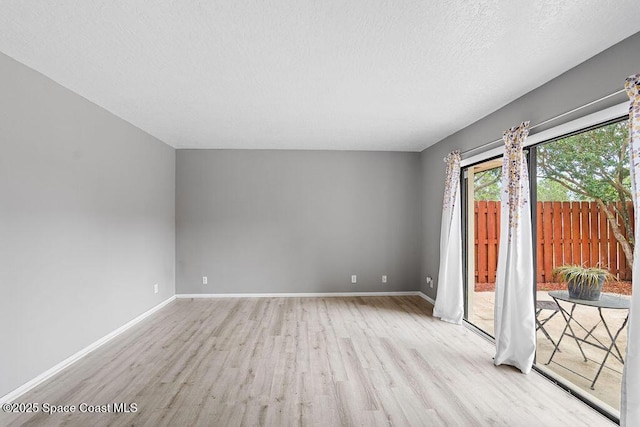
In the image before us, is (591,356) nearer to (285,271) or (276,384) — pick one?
(276,384)

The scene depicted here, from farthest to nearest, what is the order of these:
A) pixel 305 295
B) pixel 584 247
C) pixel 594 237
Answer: pixel 305 295 < pixel 584 247 < pixel 594 237

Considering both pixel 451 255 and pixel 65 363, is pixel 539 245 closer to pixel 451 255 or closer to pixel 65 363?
pixel 451 255

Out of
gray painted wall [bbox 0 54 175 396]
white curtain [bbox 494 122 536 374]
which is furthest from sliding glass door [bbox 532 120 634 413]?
gray painted wall [bbox 0 54 175 396]

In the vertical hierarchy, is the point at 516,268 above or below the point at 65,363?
above

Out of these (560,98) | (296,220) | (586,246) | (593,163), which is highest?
(560,98)

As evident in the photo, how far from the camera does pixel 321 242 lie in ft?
18.3

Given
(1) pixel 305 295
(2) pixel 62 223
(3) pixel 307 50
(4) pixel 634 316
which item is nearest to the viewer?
(4) pixel 634 316

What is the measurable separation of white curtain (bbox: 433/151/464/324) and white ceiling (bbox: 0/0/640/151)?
93cm

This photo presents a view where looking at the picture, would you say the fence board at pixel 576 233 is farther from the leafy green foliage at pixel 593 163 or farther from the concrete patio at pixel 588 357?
the concrete patio at pixel 588 357

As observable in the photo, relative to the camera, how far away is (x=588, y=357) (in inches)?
106

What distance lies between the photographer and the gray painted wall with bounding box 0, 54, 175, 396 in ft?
7.83

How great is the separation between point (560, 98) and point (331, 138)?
9.42ft

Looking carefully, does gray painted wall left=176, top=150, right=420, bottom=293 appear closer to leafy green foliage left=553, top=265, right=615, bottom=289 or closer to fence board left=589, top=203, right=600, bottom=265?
leafy green foliage left=553, top=265, right=615, bottom=289

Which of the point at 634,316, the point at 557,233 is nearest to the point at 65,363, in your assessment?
the point at 634,316
